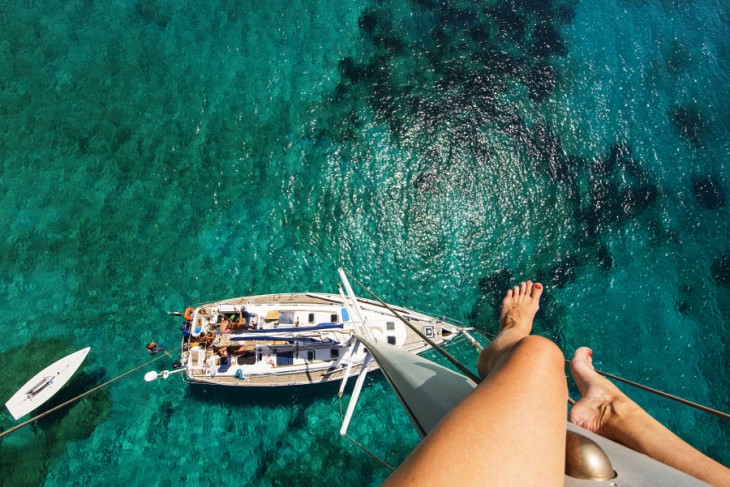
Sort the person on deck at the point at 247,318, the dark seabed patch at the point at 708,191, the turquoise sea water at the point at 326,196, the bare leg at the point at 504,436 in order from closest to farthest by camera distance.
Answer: the bare leg at the point at 504,436, the person on deck at the point at 247,318, the turquoise sea water at the point at 326,196, the dark seabed patch at the point at 708,191

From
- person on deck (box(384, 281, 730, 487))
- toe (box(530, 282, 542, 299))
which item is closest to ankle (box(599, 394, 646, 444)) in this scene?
person on deck (box(384, 281, 730, 487))

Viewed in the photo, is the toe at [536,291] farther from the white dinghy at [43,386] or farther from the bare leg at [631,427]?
the white dinghy at [43,386]

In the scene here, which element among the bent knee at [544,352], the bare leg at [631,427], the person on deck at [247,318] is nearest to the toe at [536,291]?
the bare leg at [631,427]

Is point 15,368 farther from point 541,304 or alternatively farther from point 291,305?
point 541,304

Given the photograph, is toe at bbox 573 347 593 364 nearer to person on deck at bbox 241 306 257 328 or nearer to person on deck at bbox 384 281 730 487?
person on deck at bbox 384 281 730 487

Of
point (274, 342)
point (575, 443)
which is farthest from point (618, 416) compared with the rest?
point (274, 342)

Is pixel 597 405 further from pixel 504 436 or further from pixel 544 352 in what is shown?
pixel 504 436
